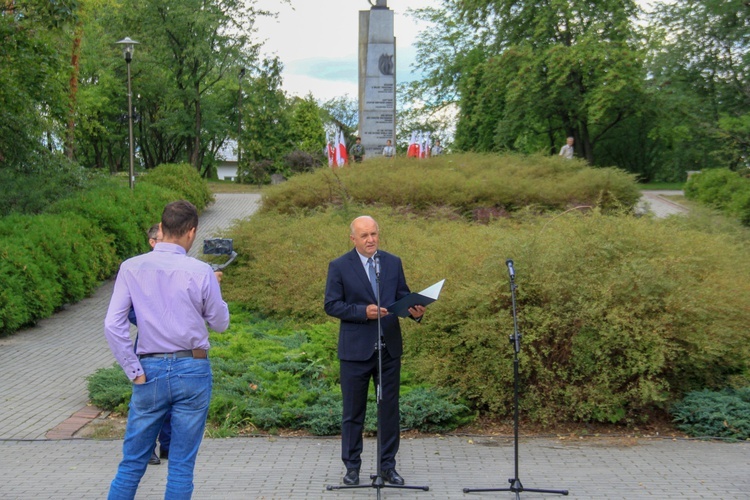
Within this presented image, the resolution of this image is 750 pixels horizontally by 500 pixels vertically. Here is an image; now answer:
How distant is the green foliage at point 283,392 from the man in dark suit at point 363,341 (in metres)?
1.24

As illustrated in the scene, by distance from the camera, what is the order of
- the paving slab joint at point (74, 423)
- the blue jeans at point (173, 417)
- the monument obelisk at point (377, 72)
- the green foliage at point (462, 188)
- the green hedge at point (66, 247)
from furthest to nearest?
the monument obelisk at point (377, 72) → the green foliage at point (462, 188) → the green hedge at point (66, 247) → the paving slab joint at point (74, 423) → the blue jeans at point (173, 417)

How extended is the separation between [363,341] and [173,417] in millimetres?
1579

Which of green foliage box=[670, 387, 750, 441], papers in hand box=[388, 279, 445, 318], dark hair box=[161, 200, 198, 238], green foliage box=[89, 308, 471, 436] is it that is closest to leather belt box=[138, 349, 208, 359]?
dark hair box=[161, 200, 198, 238]

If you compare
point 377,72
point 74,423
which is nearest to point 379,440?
point 74,423

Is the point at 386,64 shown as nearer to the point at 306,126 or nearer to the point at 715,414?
the point at 715,414

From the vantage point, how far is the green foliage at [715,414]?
7.33 meters

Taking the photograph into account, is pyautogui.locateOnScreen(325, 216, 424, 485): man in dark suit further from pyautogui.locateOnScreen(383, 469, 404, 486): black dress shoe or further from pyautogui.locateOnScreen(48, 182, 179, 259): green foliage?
pyautogui.locateOnScreen(48, 182, 179, 259): green foliage

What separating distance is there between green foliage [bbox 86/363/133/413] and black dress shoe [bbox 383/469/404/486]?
2962 millimetres

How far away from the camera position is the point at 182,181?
88.4ft

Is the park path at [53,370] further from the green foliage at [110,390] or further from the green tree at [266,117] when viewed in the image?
the green tree at [266,117]

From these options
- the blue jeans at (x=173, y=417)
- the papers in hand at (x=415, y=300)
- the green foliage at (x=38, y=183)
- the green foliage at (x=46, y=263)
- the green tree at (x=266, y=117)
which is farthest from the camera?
the green tree at (x=266, y=117)

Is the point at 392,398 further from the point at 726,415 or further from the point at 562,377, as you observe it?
the point at 726,415

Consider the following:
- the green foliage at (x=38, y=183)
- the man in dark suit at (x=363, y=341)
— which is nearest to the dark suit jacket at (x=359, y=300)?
the man in dark suit at (x=363, y=341)

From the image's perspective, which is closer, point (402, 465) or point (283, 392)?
point (402, 465)
